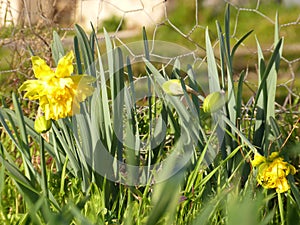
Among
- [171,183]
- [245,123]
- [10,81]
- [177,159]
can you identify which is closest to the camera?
[171,183]

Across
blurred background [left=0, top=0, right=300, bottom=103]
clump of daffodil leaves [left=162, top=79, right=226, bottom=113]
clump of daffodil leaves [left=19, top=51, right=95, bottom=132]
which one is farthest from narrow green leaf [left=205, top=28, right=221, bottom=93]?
blurred background [left=0, top=0, right=300, bottom=103]

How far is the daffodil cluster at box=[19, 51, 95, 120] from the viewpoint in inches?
33.9

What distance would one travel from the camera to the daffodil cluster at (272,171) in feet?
2.93

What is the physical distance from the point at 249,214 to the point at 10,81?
1.62m

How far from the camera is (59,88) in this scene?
86 cm

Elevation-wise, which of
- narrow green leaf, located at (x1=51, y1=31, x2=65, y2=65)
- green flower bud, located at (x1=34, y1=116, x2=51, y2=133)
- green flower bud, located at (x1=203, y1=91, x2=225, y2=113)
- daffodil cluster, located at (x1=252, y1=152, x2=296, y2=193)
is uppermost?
narrow green leaf, located at (x1=51, y1=31, x2=65, y2=65)

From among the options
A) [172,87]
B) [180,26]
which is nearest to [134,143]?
[172,87]

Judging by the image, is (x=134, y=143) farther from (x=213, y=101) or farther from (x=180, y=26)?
(x=180, y=26)

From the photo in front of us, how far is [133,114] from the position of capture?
1107 mm

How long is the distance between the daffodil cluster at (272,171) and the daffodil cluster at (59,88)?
0.26 m

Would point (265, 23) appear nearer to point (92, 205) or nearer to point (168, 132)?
point (168, 132)

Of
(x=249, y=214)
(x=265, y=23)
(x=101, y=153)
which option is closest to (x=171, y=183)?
(x=249, y=214)

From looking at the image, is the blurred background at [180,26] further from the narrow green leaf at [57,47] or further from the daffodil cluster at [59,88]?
the daffodil cluster at [59,88]

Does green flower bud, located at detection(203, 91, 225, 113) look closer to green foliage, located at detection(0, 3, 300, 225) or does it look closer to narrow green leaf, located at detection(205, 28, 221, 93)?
green foliage, located at detection(0, 3, 300, 225)
